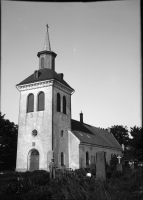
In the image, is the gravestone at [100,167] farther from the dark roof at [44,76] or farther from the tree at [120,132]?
the tree at [120,132]

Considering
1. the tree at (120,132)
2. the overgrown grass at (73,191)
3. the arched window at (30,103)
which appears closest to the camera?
the overgrown grass at (73,191)

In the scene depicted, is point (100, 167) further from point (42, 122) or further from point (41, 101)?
point (41, 101)

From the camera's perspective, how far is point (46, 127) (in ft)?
87.2

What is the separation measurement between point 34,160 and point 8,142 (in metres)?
11.2

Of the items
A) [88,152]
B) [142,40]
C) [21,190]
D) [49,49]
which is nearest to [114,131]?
[88,152]

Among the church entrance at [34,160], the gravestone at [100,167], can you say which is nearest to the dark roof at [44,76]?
the church entrance at [34,160]

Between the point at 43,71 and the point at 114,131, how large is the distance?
136ft

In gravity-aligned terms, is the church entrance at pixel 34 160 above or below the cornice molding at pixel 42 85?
below

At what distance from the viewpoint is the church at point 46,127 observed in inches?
1035

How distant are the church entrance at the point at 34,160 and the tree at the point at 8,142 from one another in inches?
362

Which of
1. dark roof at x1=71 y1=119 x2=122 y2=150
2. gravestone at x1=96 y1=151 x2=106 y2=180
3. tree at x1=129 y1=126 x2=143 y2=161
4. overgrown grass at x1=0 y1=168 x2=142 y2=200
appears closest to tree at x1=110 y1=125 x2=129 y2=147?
dark roof at x1=71 y1=119 x2=122 y2=150

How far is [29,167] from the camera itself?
2633 centimetres

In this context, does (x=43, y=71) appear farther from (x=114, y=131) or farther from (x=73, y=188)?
(x=114, y=131)

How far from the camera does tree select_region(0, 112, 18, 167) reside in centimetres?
3488
